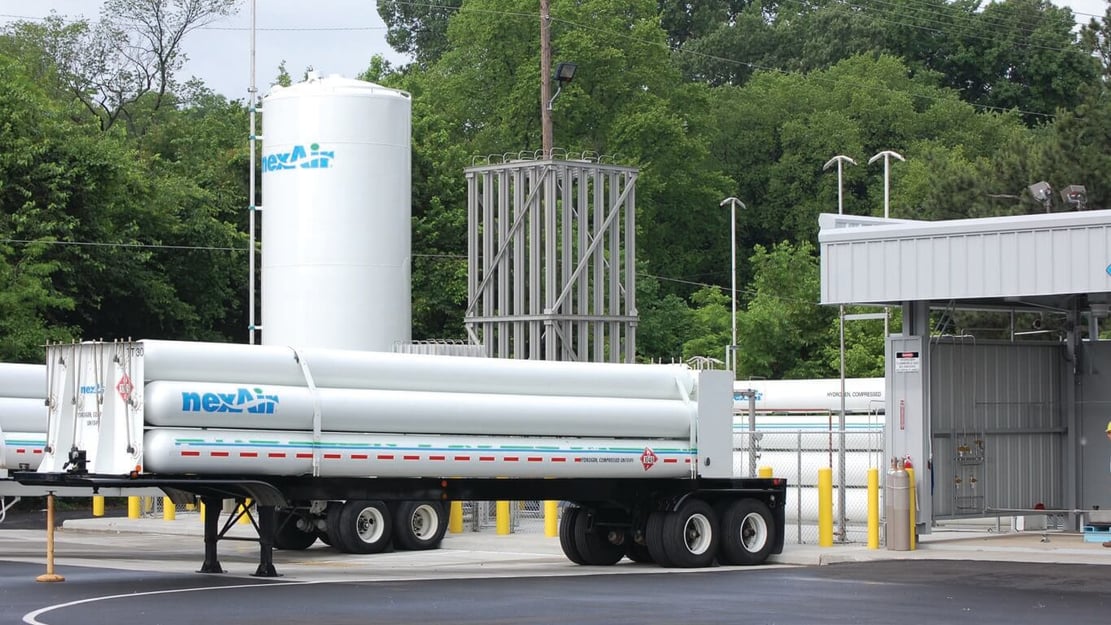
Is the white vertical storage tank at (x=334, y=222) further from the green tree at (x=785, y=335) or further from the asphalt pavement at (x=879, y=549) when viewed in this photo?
the green tree at (x=785, y=335)

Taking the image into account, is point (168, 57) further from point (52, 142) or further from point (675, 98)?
point (52, 142)

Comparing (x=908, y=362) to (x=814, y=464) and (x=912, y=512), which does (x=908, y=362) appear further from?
(x=814, y=464)

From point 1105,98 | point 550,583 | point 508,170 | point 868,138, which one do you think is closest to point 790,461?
point 508,170

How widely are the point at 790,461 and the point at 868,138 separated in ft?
171

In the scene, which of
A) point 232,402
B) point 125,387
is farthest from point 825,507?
point 125,387

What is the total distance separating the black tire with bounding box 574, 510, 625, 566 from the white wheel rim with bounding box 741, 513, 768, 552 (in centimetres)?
175

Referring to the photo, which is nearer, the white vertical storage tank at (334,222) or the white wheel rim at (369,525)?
the white wheel rim at (369,525)

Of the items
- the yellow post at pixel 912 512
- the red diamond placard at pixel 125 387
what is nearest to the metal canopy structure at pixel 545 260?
the yellow post at pixel 912 512

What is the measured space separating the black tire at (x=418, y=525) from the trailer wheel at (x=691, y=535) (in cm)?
494

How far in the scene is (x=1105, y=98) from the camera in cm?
4562

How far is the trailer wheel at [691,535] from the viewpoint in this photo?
2328 centimetres

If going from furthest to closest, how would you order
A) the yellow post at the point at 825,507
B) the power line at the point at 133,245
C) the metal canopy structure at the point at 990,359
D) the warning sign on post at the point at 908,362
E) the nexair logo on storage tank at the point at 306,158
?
1. the power line at the point at 133,245
2. the nexair logo on storage tank at the point at 306,158
3. the yellow post at the point at 825,507
4. the warning sign on post at the point at 908,362
5. the metal canopy structure at the point at 990,359

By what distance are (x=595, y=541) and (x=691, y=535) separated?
1465 mm

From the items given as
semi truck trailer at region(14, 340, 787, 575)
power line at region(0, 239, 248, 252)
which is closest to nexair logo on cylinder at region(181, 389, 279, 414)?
semi truck trailer at region(14, 340, 787, 575)
